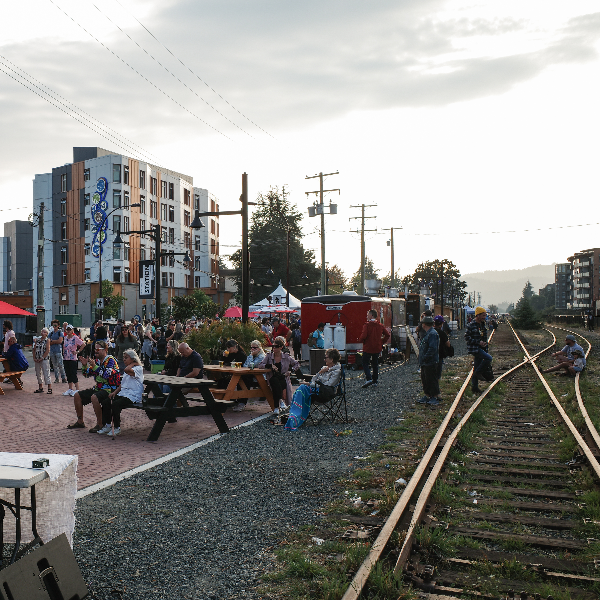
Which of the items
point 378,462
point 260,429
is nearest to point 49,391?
point 260,429

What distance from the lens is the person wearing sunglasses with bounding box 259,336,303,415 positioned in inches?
457

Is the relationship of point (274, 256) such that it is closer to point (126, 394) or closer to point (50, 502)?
point (126, 394)

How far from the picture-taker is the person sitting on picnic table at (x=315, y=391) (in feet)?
33.0

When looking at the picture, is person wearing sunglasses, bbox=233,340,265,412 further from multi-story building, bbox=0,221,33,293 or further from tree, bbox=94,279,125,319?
multi-story building, bbox=0,221,33,293

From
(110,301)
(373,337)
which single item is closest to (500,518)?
(373,337)

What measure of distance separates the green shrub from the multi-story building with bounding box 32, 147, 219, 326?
138ft

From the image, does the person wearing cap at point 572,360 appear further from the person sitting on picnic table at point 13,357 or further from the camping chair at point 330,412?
the person sitting on picnic table at point 13,357

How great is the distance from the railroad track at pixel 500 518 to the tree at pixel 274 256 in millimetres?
55490

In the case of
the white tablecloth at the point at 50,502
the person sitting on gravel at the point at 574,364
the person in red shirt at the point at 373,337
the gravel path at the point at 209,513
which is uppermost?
the person in red shirt at the point at 373,337

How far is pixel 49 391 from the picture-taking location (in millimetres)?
15211

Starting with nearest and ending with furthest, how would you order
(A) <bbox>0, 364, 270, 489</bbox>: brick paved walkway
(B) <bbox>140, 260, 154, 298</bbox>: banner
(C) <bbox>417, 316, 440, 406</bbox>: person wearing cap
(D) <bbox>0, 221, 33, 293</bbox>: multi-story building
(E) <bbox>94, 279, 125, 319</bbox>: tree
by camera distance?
(A) <bbox>0, 364, 270, 489</bbox>: brick paved walkway
(C) <bbox>417, 316, 440, 406</bbox>: person wearing cap
(B) <bbox>140, 260, 154, 298</bbox>: banner
(E) <bbox>94, 279, 125, 319</bbox>: tree
(D) <bbox>0, 221, 33, 293</bbox>: multi-story building

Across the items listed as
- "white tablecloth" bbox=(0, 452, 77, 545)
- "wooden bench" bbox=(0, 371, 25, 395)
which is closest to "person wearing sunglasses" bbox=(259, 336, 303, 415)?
"white tablecloth" bbox=(0, 452, 77, 545)

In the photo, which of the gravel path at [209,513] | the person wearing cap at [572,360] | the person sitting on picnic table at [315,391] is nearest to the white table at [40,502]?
the gravel path at [209,513]

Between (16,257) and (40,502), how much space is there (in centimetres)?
9535
